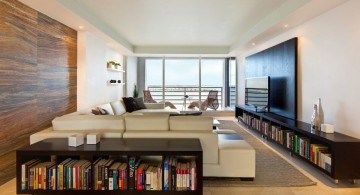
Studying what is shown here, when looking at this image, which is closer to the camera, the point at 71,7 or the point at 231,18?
the point at 71,7

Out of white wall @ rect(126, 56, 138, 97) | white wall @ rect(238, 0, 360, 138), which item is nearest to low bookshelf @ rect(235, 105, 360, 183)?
white wall @ rect(238, 0, 360, 138)

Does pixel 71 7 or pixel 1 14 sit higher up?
pixel 71 7

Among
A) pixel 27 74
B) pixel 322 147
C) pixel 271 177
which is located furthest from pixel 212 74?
pixel 27 74

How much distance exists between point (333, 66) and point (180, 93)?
755 centimetres

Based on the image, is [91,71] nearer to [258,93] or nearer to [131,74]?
[258,93]

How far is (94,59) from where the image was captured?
577 cm

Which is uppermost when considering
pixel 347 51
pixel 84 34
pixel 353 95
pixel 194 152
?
pixel 84 34

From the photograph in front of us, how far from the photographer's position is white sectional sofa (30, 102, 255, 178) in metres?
2.97

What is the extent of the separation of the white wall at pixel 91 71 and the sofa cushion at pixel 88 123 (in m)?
2.28

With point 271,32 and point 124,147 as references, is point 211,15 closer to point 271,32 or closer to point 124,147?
point 271,32

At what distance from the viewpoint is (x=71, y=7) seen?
386 cm

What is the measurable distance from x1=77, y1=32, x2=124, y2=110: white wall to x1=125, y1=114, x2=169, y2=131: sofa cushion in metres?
2.62

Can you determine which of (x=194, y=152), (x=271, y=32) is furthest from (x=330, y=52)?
(x=194, y=152)

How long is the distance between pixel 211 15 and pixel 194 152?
131 inches
